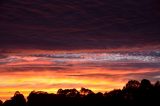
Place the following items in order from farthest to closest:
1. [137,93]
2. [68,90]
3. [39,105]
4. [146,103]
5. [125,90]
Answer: [68,90] → [39,105] → [125,90] → [137,93] → [146,103]

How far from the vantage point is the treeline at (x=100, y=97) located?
61.6 metres

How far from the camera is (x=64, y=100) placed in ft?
234

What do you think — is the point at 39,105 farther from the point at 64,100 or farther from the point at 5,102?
the point at 5,102

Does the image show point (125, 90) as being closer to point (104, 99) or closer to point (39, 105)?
point (104, 99)

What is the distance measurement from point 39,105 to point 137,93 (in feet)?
50.3

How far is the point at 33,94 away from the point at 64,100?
10.2 m

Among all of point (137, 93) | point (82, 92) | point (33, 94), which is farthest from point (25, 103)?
point (137, 93)

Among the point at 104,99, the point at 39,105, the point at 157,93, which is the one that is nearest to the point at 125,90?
the point at 104,99

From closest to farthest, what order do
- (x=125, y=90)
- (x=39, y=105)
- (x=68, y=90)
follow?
(x=125, y=90), (x=39, y=105), (x=68, y=90)

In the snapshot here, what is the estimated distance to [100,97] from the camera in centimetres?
6881

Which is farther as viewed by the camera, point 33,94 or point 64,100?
point 33,94

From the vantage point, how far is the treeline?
202 ft

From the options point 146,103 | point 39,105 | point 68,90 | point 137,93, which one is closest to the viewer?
point 146,103

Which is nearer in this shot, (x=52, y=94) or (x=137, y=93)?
(x=137, y=93)
